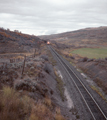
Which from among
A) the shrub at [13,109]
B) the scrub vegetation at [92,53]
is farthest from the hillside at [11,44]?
the shrub at [13,109]

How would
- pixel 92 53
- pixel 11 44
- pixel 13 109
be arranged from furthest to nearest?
pixel 92 53 → pixel 11 44 → pixel 13 109

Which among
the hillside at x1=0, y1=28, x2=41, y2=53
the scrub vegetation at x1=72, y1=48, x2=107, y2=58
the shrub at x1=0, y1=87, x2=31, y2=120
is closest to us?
the shrub at x1=0, y1=87, x2=31, y2=120

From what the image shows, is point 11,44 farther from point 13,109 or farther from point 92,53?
point 13,109

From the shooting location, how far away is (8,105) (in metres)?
6.22

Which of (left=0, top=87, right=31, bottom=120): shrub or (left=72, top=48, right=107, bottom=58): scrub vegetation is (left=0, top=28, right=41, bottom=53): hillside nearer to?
(left=72, top=48, right=107, bottom=58): scrub vegetation

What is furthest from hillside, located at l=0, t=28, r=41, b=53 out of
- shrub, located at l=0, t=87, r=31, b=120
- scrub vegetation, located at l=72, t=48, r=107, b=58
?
shrub, located at l=0, t=87, r=31, b=120

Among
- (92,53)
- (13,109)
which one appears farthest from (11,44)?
(13,109)

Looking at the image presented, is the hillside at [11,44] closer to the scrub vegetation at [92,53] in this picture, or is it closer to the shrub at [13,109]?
the scrub vegetation at [92,53]

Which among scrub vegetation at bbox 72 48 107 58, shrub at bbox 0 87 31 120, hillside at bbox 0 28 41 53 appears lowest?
shrub at bbox 0 87 31 120

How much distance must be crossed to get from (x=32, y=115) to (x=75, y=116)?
591 centimetres

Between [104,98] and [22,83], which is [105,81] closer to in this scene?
[104,98]

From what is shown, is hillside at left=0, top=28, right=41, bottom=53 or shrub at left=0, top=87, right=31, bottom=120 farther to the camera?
hillside at left=0, top=28, right=41, bottom=53

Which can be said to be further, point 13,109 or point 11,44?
point 11,44

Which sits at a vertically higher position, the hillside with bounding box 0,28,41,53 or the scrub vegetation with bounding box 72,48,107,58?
the hillside with bounding box 0,28,41,53
